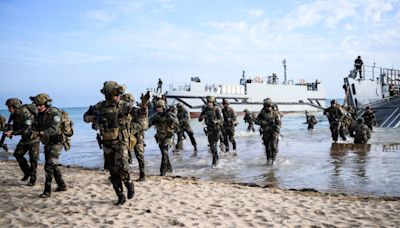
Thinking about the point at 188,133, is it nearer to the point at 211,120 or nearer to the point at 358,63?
the point at 211,120

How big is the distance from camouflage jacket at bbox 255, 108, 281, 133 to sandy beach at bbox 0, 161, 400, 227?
3.28 meters

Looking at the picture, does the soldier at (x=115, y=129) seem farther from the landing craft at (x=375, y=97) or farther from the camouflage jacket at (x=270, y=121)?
the landing craft at (x=375, y=97)

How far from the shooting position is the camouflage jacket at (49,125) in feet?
19.2

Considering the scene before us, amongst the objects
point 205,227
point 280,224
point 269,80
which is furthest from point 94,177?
point 269,80

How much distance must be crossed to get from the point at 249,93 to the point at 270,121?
122ft

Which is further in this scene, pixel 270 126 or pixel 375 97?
pixel 375 97


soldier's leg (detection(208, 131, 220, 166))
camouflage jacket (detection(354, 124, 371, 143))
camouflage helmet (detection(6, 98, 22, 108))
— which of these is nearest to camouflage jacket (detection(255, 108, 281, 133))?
soldier's leg (detection(208, 131, 220, 166))

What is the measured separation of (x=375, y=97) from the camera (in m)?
30.5

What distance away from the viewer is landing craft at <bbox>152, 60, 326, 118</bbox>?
138ft

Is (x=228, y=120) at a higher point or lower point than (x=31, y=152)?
higher

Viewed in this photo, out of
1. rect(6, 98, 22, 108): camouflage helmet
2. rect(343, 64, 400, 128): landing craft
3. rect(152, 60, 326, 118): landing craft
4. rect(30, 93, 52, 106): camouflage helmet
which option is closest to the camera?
rect(30, 93, 52, 106): camouflage helmet

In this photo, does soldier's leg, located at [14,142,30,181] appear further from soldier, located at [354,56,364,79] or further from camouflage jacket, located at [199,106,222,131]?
soldier, located at [354,56,364,79]

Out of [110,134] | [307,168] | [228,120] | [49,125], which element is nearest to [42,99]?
[49,125]

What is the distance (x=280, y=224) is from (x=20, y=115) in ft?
18.2
